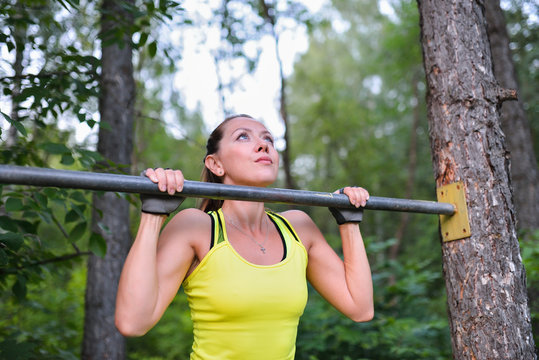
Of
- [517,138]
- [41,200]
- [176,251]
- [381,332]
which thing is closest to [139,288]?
[176,251]

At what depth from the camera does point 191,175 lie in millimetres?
12617

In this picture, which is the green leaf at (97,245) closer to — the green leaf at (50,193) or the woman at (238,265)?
the green leaf at (50,193)

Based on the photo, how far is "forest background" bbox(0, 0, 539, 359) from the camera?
2.38 m

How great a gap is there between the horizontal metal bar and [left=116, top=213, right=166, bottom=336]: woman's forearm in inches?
6.8

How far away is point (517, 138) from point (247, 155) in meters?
4.32

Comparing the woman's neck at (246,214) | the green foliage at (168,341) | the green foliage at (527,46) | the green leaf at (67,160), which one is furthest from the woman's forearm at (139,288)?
the green foliage at (527,46)

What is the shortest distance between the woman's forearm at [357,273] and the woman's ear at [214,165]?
60 centimetres

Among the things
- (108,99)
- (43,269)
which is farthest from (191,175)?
(43,269)

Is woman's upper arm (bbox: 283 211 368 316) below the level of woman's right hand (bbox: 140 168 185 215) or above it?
below

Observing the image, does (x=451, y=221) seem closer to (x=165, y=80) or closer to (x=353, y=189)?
(x=353, y=189)

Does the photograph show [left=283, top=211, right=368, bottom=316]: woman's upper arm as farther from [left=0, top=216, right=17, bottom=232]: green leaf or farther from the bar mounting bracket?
[left=0, top=216, right=17, bottom=232]: green leaf

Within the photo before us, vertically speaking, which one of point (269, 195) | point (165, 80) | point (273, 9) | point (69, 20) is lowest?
point (269, 195)

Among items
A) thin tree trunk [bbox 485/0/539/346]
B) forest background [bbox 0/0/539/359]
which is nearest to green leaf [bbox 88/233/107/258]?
forest background [bbox 0/0/539/359]

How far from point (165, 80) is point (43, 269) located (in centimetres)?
1421
